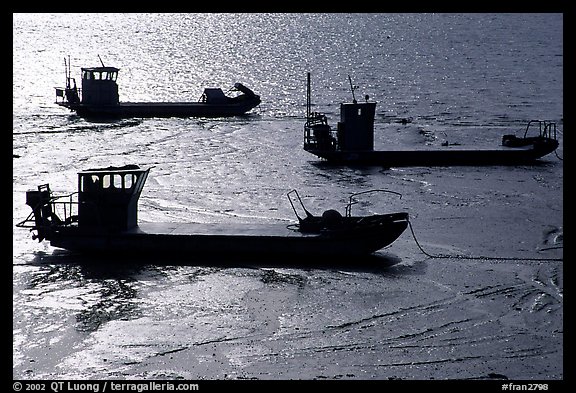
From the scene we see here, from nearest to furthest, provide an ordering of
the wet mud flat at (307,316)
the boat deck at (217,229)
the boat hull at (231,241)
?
the wet mud flat at (307,316)
the boat hull at (231,241)
the boat deck at (217,229)

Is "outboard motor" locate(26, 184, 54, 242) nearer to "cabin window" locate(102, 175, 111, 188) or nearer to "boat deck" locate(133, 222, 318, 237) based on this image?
"cabin window" locate(102, 175, 111, 188)

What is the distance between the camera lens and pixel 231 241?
2844 cm

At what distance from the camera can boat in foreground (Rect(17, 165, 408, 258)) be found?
28203 millimetres

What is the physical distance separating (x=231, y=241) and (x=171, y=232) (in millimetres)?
1729

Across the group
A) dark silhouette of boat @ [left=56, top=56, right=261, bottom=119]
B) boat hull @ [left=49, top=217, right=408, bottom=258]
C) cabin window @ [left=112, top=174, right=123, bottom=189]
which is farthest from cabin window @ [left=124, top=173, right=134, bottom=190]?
dark silhouette of boat @ [left=56, top=56, right=261, bottom=119]

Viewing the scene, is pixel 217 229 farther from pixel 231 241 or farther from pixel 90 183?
pixel 90 183

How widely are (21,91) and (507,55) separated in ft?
226

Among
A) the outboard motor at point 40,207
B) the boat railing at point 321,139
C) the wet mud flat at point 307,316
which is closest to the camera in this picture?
the wet mud flat at point 307,316

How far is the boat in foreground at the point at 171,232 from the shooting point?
2820cm

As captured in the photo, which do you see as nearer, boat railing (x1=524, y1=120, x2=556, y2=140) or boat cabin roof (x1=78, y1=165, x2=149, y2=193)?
boat cabin roof (x1=78, y1=165, x2=149, y2=193)

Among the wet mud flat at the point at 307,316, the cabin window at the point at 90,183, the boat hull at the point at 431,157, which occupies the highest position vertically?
the cabin window at the point at 90,183

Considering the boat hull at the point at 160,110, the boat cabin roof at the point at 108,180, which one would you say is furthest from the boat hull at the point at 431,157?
the boat hull at the point at 160,110

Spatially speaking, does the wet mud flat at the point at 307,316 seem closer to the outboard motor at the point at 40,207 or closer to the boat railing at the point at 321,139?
the outboard motor at the point at 40,207

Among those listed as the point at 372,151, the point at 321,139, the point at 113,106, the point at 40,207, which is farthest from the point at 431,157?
the point at 113,106
